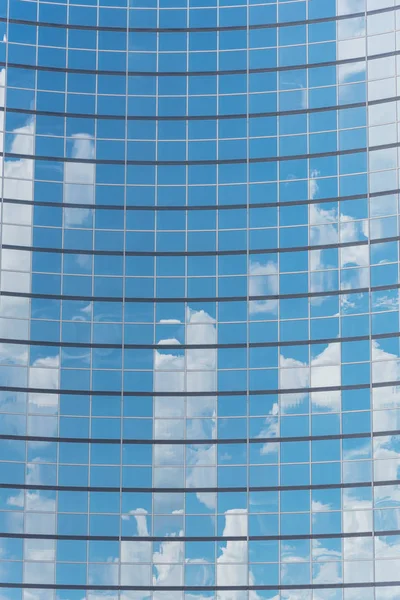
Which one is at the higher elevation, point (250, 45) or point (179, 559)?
point (250, 45)

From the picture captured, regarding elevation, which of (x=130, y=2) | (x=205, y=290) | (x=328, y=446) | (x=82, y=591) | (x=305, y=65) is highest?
(x=130, y=2)

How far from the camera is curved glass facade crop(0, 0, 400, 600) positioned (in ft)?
137

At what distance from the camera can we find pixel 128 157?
1788 inches

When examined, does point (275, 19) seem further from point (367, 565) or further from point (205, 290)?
point (367, 565)

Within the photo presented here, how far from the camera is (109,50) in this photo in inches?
1812

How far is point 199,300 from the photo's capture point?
44156mm

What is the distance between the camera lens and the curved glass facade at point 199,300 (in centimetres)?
4181

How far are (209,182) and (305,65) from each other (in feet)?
23.2

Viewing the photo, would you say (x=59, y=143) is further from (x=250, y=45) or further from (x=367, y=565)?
(x=367, y=565)

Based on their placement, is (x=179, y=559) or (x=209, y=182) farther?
(x=209, y=182)

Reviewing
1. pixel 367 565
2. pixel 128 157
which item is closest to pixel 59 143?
pixel 128 157

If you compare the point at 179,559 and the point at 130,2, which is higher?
the point at 130,2

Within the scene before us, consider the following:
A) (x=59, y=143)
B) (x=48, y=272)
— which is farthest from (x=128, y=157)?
(x=48, y=272)

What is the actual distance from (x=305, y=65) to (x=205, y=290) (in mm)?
11549
